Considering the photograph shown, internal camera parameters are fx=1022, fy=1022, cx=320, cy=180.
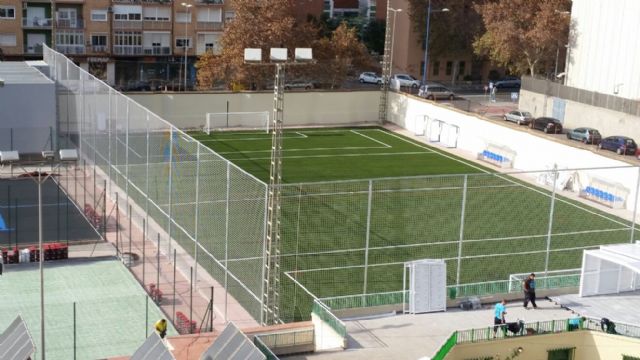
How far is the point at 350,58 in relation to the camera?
64812 mm

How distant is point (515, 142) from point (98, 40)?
119ft

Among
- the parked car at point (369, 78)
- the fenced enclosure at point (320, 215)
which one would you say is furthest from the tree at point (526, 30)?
the fenced enclosure at point (320, 215)

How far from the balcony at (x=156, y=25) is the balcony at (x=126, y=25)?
0.43 meters

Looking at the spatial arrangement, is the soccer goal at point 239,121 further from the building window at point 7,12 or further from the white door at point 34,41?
the building window at point 7,12

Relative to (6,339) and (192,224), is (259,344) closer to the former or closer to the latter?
(6,339)

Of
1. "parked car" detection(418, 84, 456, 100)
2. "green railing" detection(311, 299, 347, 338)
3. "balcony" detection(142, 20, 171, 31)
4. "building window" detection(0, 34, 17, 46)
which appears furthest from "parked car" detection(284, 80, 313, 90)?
"green railing" detection(311, 299, 347, 338)

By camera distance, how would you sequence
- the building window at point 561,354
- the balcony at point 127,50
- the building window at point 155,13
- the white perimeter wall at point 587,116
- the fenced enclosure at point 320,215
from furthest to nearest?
the building window at point 155,13 → the balcony at point 127,50 → the white perimeter wall at point 587,116 → the fenced enclosure at point 320,215 → the building window at point 561,354

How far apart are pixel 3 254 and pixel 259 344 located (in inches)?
522

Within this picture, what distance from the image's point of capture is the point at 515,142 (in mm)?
50156

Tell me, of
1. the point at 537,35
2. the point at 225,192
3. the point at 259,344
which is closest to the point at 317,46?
the point at 537,35

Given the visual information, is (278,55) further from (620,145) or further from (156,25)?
(156,25)

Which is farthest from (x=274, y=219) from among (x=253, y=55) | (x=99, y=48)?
(x=99, y=48)

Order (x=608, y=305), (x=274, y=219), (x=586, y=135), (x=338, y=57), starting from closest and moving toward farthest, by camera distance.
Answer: (x=274, y=219), (x=608, y=305), (x=586, y=135), (x=338, y=57)

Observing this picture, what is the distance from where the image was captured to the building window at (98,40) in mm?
73969
